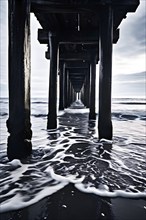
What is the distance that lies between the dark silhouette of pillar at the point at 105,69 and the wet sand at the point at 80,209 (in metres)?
2.44

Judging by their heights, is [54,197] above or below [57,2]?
below

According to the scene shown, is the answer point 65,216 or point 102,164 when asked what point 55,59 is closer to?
point 102,164

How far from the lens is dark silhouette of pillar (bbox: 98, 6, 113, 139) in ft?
13.0

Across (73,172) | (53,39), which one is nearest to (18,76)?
(73,172)

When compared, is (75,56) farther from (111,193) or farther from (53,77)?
(111,193)

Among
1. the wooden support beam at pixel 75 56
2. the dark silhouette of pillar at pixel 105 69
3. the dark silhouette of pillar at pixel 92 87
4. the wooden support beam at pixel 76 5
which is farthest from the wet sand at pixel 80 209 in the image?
the wooden support beam at pixel 75 56

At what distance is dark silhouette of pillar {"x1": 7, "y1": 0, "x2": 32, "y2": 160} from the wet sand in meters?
1.30

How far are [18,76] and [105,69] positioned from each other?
204 centimetres

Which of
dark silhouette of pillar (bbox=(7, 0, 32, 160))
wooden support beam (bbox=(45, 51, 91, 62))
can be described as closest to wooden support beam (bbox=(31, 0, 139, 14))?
dark silhouette of pillar (bbox=(7, 0, 32, 160))

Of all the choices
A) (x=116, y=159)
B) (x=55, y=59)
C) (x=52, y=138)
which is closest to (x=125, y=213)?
(x=116, y=159)

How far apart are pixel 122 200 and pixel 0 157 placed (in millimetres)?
2036

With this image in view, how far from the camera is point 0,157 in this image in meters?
2.94

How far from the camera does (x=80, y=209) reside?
1.60 meters

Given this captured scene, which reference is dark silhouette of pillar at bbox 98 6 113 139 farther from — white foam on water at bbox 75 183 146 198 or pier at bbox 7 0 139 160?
white foam on water at bbox 75 183 146 198
